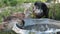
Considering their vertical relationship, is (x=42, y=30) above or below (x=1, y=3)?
below

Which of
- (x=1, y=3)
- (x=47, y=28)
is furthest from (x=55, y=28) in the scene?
(x=1, y=3)

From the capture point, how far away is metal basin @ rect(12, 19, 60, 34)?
2723 mm

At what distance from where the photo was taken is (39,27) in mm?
2854

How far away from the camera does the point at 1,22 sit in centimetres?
299

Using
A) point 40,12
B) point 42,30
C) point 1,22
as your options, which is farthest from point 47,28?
point 1,22

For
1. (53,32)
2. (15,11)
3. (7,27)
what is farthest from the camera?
(15,11)

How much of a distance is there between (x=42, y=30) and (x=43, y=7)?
1.68 ft

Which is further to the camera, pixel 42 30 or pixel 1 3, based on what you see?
pixel 1 3

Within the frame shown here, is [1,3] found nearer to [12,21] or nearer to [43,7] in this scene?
[12,21]

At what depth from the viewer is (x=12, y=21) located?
296 centimetres

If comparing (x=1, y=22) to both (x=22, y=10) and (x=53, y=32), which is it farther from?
(x=53, y=32)

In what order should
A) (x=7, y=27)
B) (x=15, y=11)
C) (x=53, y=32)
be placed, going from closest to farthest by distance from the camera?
(x=53, y=32) < (x=7, y=27) < (x=15, y=11)

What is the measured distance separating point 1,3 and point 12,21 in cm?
38

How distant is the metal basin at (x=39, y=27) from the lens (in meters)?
2.72
